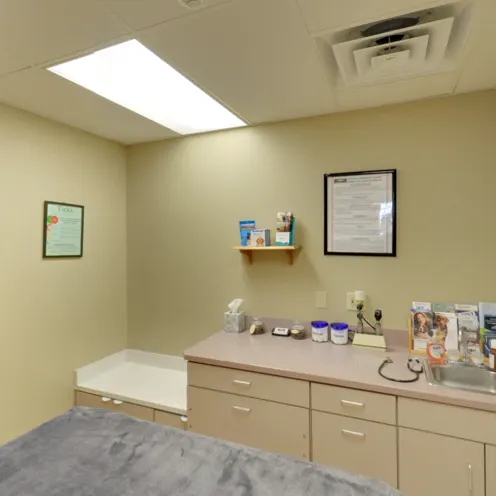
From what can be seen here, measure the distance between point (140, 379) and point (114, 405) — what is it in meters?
0.38

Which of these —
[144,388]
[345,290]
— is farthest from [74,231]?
[345,290]

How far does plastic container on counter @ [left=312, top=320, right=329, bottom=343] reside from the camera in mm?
2127

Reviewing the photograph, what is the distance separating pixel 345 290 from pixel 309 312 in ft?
0.94

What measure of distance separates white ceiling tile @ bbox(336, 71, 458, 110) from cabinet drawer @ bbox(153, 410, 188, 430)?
7.10ft

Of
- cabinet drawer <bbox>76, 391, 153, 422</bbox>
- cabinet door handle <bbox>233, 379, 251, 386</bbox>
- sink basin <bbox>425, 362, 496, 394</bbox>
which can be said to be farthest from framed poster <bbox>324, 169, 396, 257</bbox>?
cabinet drawer <bbox>76, 391, 153, 422</bbox>

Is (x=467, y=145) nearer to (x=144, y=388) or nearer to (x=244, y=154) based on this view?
(x=244, y=154)

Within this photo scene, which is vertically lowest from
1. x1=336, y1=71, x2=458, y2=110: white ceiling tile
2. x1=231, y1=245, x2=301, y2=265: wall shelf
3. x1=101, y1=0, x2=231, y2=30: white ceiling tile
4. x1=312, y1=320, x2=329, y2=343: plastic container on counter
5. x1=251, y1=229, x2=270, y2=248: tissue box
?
x1=312, y1=320, x2=329, y2=343: plastic container on counter

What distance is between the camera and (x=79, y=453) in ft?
3.92

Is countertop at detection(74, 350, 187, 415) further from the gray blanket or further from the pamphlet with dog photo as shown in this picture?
the pamphlet with dog photo

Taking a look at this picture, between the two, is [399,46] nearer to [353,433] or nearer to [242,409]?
[353,433]

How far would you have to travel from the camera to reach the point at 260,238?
231 centimetres

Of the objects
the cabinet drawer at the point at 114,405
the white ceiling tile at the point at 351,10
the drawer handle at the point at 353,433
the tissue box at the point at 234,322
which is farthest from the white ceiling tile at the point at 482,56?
the cabinet drawer at the point at 114,405

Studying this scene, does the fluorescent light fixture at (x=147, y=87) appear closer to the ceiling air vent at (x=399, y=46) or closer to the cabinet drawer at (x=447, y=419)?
the ceiling air vent at (x=399, y=46)

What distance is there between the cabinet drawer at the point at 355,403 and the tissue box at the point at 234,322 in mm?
834
